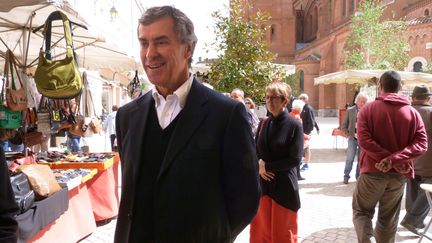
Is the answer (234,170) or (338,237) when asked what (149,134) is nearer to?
(234,170)

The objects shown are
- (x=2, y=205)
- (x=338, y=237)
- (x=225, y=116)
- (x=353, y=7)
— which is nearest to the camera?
(x=2, y=205)

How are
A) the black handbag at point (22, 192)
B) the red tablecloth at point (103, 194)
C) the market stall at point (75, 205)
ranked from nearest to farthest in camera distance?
the black handbag at point (22, 192)
the market stall at point (75, 205)
the red tablecloth at point (103, 194)

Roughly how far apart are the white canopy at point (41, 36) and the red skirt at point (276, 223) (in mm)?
2696

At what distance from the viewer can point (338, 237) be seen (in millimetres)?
5352

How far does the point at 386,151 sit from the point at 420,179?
1.91m

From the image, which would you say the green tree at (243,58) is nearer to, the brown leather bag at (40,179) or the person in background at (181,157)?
the brown leather bag at (40,179)

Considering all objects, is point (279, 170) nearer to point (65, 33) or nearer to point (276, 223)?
point (276, 223)

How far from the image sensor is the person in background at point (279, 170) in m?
3.70

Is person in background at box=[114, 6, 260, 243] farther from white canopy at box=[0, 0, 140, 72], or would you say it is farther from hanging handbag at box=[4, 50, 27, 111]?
hanging handbag at box=[4, 50, 27, 111]

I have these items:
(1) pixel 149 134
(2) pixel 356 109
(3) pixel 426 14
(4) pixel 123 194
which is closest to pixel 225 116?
(1) pixel 149 134

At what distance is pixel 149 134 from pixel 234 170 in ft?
1.49

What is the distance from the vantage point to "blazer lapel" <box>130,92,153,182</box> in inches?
73.0

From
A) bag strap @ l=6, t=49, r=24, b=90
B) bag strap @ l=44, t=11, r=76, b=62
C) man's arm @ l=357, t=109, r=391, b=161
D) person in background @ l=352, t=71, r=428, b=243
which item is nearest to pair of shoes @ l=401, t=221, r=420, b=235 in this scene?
person in background @ l=352, t=71, r=428, b=243

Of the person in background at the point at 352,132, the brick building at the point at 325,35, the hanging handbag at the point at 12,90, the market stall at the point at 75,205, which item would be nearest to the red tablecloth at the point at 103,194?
the market stall at the point at 75,205
